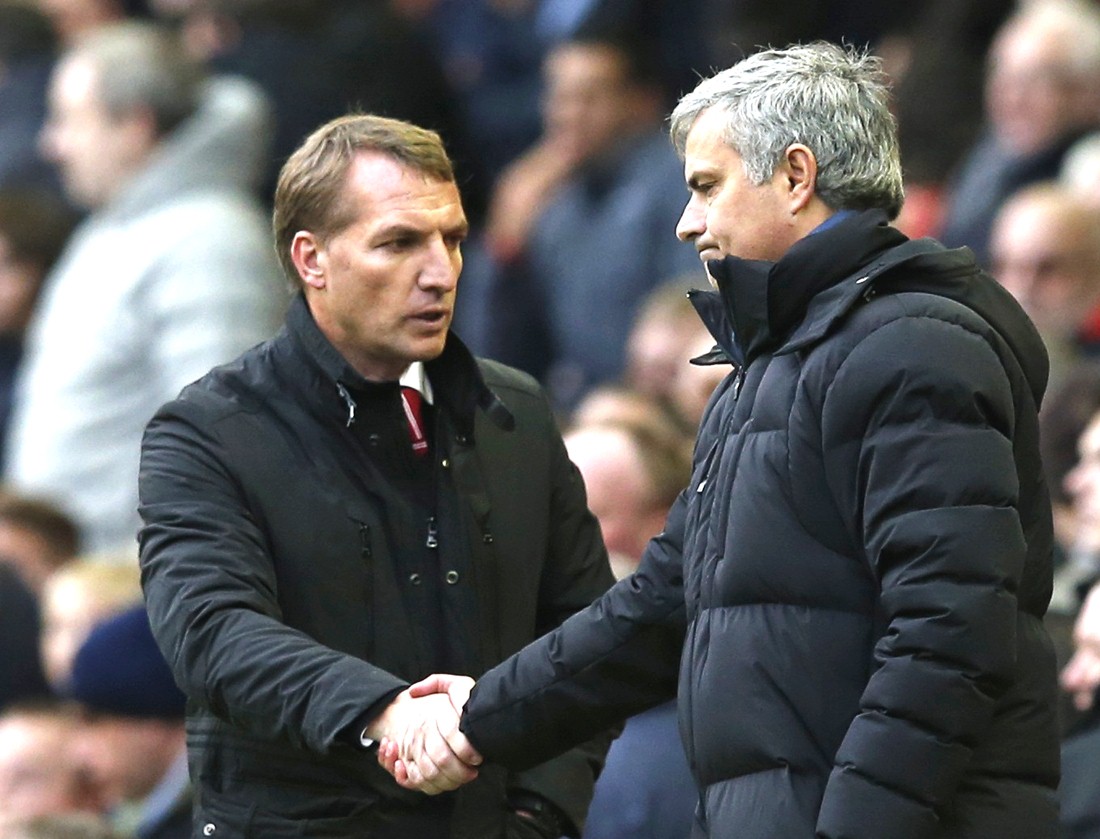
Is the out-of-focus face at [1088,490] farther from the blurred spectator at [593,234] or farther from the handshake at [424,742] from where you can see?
the blurred spectator at [593,234]

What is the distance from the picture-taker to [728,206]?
4156 millimetres

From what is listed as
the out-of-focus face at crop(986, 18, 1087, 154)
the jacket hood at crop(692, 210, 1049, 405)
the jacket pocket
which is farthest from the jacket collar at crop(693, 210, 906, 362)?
the out-of-focus face at crop(986, 18, 1087, 154)

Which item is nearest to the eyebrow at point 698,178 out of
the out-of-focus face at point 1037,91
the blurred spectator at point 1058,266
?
the blurred spectator at point 1058,266

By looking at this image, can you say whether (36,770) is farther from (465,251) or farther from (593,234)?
(465,251)

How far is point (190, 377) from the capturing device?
26.4 feet

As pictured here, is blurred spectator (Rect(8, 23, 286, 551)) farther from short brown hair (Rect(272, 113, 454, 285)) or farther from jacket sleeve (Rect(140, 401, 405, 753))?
jacket sleeve (Rect(140, 401, 405, 753))

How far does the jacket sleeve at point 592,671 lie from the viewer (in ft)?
14.9

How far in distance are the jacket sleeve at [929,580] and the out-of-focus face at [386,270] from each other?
4.09ft

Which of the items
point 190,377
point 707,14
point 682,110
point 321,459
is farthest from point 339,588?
point 707,14

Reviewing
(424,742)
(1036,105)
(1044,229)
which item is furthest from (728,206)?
(1036,105)

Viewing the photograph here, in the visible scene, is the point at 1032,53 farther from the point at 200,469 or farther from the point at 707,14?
the point at 200,469

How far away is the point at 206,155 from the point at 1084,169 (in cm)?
310

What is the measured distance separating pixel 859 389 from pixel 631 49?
6.48 m

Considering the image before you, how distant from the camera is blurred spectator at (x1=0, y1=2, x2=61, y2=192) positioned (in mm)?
10836
